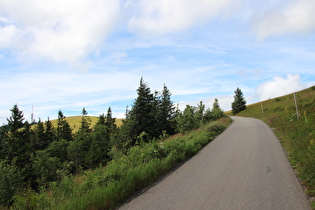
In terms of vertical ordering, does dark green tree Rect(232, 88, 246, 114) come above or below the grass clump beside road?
above

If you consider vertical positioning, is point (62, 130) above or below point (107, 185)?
above

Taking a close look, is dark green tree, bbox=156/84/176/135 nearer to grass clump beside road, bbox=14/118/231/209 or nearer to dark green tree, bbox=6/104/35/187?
dark green tree, bbox=6/104/35/187

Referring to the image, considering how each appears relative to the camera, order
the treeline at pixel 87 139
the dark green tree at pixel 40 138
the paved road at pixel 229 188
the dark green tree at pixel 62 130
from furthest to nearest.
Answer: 1. the dark green tree at pixel 62 130
2. the dark green tree at pixel 40 138
3. the treeline at pixel 87 139
4. the paved road at pixel 229 188

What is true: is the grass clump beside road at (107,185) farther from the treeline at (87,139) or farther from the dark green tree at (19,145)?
the dark green tree at (19,145)

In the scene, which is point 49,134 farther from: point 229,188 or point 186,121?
point 229,188

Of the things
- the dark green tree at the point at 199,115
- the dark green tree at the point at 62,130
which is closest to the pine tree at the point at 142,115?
the dark green tree at the point at 199,115

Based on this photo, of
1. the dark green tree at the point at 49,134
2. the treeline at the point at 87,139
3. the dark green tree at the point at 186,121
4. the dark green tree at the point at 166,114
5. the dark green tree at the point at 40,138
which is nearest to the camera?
the dark green tree at the point at 186,121

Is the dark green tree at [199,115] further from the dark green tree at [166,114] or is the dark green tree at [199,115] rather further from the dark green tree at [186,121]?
the dark green tree at [166,114]

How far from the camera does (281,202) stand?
3.89 m

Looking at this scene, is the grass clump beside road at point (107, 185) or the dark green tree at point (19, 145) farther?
the dark green tree at point (19, 145)

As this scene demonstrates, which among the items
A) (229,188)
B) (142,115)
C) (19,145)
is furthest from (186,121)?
(19,145)

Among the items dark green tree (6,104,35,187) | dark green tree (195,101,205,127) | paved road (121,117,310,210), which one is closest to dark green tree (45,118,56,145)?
dark green tree (6,104,35,187)

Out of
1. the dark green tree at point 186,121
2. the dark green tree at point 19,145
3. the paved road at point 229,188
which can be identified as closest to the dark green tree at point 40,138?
the dark green tree at point 19,145

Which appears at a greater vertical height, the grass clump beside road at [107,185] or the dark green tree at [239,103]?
the dark green tree at [239,103]
